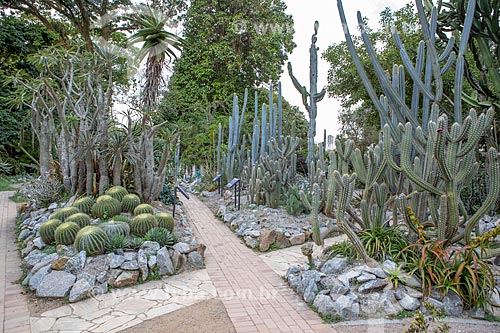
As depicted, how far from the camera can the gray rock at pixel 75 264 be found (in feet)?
14.5

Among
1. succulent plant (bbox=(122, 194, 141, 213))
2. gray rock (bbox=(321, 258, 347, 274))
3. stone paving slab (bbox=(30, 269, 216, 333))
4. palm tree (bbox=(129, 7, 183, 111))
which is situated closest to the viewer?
stone paving slab (bbox=(30, 269, 216, 333))

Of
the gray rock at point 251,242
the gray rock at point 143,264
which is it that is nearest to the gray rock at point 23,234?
the gray rock at point 143,264

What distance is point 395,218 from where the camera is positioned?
16.2ft

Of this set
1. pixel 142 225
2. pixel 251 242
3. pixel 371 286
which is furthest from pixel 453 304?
pixel 142 225

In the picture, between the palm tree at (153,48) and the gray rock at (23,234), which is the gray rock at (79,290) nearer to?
the gray rock at (23,234)

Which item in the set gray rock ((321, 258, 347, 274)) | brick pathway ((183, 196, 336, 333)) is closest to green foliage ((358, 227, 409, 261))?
gray rock ((321, 258, 347, 274))

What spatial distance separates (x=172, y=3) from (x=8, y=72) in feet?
25.7

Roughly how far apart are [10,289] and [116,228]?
4.48 feet

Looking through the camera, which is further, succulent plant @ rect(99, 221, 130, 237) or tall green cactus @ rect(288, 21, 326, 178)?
tall green cactus @ rect(288, 21, 326, 178)

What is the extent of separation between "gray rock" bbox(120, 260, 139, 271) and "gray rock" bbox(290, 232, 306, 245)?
2.67 metres

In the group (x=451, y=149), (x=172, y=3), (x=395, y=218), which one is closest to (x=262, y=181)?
(x=395, y=218)

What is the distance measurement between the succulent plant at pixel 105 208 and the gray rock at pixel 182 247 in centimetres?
160

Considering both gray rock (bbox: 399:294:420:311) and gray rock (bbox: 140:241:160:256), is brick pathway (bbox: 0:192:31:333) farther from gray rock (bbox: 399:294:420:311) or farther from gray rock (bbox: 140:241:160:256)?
gray rock (bbox: 399:294:420:311)

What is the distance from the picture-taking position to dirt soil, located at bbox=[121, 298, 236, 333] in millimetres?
3379
